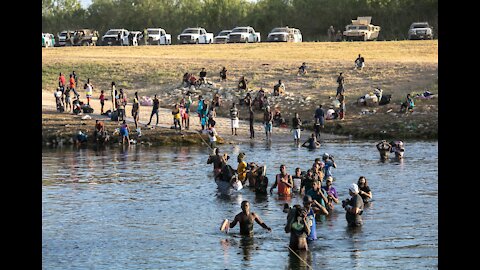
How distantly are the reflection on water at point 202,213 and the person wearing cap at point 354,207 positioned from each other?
1.07 feet

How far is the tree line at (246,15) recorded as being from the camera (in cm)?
9669

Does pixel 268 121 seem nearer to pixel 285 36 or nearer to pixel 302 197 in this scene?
pixel 302 197

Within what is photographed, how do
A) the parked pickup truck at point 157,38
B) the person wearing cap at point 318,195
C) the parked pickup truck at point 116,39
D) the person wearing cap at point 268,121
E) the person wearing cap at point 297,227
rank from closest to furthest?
1. the person wearing cap at point 297,227
2. the person wearing cap at point 318,195
3. the person wearing cap at point 268,121
4. the parked pickup truck at point 116,39
5. the parked pickup truck at point 157,38

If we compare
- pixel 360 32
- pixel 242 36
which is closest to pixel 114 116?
pixel 242 36

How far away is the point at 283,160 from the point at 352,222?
1547cm

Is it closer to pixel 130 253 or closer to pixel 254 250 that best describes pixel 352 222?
pixel 254 250

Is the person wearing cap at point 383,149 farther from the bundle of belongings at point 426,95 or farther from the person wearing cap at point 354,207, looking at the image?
the person wearing cap at point 354,207

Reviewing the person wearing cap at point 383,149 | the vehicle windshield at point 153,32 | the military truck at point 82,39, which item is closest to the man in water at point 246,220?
the person wearing cap at point 383,149

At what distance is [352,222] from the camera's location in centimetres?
2534

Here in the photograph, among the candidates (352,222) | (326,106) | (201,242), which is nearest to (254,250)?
(201,242)

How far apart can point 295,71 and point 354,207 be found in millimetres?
40398

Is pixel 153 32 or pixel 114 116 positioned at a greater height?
pixel 153 32

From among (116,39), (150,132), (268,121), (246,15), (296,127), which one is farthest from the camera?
(246,15)

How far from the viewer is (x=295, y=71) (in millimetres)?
64375
